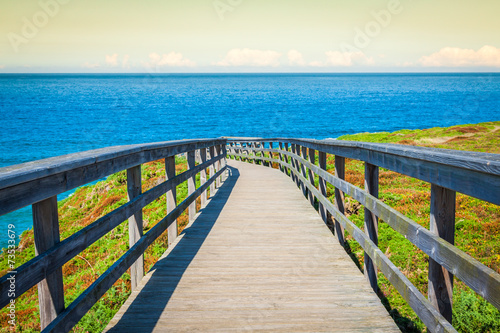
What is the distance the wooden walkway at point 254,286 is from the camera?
337 cm

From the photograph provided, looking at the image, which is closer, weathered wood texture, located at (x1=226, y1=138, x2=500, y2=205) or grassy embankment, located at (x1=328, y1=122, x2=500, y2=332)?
weathered wood texture, located at (x1=226, y1=138, x2=500, y2=205)

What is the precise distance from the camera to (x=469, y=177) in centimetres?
206

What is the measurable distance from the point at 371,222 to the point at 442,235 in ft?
5.05

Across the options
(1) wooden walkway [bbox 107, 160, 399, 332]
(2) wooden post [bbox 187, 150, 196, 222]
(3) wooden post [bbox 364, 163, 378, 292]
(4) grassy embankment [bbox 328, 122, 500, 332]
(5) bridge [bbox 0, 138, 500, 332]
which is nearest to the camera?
(5) bridge [bbox 0, 138, 500, 332]

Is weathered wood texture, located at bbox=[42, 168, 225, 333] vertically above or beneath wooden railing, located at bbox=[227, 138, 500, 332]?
beneath

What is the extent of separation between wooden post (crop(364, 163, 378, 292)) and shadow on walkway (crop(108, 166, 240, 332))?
1.92 m

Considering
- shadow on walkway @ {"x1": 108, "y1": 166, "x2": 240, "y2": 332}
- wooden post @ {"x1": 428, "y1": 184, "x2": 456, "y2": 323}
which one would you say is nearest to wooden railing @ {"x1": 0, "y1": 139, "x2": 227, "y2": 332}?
shadow on walkway @ {"x1": 108, "y1": 166, "x2": 240, "y2": 332}

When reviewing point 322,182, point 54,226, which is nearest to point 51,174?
point 54,226

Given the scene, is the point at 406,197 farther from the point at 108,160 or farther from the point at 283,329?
the point at 108,160

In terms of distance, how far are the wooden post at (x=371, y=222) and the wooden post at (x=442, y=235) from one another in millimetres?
1345

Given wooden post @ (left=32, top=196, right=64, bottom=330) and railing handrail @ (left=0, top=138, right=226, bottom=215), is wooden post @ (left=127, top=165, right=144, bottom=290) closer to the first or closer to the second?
railing handrail @ (left=0, top=138, right=226, bottom=215)

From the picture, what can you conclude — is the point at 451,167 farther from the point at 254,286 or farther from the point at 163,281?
the point at 163,281

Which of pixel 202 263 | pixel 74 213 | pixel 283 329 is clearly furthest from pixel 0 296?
pixel 74 213

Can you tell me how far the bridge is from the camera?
2.18 metres
